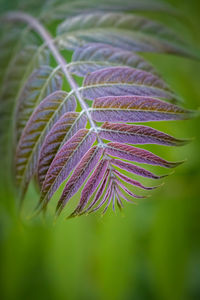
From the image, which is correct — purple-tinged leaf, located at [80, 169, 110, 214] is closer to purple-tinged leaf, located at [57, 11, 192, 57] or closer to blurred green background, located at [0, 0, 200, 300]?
purple-tinged leaf, located at [57, 11, 192, 57]

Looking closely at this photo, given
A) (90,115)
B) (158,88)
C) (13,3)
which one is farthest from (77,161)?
(13,3)

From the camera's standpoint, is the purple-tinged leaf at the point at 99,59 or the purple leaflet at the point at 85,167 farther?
the purple-tinged leaf at the point at 99,59

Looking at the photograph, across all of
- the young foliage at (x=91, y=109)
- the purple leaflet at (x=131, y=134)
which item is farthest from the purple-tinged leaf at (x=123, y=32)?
the purple leaflet at (x=131, y=134)

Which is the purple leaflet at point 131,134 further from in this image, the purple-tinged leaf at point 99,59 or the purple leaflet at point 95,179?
the purple-tinged leaf at point 99,59

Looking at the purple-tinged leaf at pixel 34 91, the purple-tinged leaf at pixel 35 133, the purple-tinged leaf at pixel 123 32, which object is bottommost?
the purple-tinged leaf at pixel 35 133

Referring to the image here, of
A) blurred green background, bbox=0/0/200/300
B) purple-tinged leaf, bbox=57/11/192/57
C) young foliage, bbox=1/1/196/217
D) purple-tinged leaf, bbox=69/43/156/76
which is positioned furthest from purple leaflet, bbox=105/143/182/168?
blurred green background, bbox=0/0/200/300

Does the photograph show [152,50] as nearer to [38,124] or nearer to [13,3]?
[38,124]
